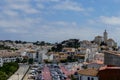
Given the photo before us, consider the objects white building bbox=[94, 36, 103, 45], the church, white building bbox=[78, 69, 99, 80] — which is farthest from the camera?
white building bbox=[94, 36, 103, 45]

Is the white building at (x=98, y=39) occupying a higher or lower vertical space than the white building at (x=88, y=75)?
higher

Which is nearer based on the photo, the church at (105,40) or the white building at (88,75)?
the white building at (88,75)

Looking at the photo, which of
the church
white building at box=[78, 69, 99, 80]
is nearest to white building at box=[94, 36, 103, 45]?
the church

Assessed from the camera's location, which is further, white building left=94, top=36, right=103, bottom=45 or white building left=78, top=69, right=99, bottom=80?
white building left=94, top=36, right=103, bottom=45

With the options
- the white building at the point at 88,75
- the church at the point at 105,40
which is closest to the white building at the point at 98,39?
the church at the point at 105,40

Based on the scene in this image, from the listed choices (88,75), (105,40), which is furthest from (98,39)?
(88,75)

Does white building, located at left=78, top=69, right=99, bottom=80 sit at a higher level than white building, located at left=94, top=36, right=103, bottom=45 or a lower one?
lower

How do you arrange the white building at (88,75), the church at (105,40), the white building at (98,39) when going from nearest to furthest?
the white building at (88,75) < the church at (105,40) < the white building at (98,39)

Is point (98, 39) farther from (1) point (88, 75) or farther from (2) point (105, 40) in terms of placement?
(1) point (88, 75)

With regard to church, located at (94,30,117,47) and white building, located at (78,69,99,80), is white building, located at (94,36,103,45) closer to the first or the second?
church, located at (94,30,117,47)

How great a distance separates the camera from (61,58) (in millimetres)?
113562

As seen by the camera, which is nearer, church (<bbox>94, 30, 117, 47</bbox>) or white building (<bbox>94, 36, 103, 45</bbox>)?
church (<bbox>94, 30, 117, 47</bbox>)

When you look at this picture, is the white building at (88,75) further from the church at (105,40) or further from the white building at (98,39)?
the white building at (98,39)

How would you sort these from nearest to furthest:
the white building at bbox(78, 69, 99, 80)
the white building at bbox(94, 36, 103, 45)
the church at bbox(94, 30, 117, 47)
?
the white building at bbox(78, 69, 99, 80), the church at bbox(94, 30, 117, 47), the white building at bbox(94, 36, 103, 45)
